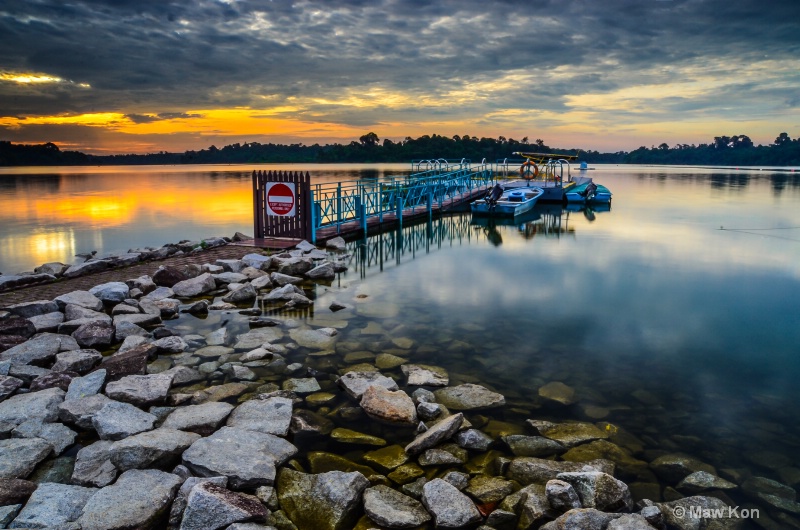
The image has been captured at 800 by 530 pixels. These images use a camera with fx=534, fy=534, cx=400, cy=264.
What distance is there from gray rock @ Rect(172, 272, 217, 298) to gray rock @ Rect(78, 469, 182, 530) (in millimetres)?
6833

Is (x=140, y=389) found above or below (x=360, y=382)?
above

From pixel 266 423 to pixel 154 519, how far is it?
152 cm

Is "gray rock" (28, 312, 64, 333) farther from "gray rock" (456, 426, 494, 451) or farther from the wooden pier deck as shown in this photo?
the wooden pier deck

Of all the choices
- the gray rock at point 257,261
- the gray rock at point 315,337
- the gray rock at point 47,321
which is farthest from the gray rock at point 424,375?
the gray rock at point 257,261

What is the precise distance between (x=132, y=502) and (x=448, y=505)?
7.59 feet

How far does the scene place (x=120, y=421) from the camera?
4.95m

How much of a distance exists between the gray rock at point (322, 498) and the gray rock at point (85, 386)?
257cm

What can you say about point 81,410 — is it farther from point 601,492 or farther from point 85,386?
point 601,492

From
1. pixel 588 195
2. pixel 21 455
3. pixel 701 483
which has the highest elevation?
pixel 588 195

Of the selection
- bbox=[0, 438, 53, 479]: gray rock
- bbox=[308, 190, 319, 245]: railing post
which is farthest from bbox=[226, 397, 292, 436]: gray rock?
bbox=[308, 190, 319, 245]: railing post

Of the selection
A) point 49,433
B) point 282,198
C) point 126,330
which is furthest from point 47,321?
point 282,198

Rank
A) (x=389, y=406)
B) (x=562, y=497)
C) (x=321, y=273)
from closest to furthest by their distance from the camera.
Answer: (x=562, y=497) → (x=389, y=406) → (x=321, y=273)

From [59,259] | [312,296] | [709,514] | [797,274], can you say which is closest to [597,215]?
[797,274]

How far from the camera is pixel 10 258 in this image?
1861 cm
